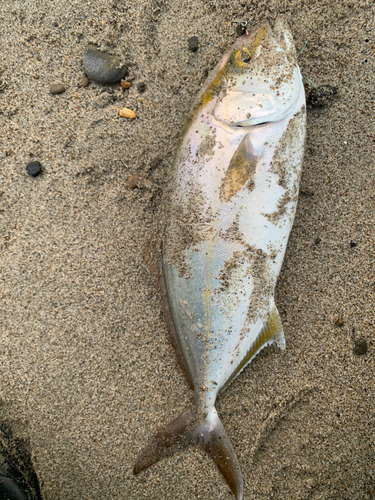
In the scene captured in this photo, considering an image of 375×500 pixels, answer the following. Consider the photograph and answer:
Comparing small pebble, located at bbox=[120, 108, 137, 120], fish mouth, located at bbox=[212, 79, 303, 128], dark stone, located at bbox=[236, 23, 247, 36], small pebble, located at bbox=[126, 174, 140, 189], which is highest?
dark stone, located at bbox=[236, 23, 247, 36]

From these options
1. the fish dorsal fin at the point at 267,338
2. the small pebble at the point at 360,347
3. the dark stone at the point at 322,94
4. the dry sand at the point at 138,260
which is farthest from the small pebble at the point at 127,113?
the small pebble at the point at 360,347

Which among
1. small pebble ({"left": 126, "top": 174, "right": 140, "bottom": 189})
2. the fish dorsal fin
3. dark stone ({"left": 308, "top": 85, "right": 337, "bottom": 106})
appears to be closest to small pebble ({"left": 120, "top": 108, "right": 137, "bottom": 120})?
small pebble ({"left": 126, "top": 174, "right": 140, "bottom": 189})

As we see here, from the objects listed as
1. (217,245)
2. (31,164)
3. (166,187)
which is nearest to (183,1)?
(166,187)

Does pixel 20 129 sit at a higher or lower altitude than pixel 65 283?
higher

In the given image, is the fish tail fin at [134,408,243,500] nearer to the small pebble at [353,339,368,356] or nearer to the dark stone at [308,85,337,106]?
the small pebble at [353,339,368,356]

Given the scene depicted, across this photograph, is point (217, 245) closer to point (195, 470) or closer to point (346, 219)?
point (346, 219)

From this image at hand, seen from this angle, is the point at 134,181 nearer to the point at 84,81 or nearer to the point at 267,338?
the point at 84,81
